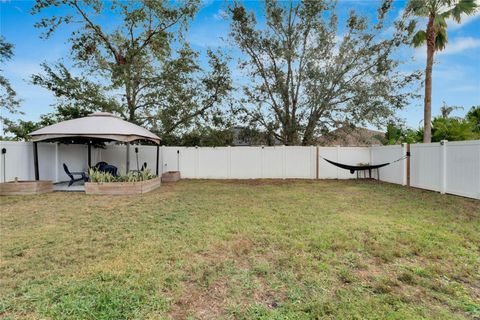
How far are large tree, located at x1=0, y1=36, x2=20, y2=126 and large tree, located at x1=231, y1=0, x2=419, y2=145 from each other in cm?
1009

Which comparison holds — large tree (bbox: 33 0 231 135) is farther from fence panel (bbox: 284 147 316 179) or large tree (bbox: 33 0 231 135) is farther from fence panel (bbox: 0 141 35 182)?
fence panel (bbox: 284 147 316 179)

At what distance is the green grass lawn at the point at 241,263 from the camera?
1.94 meters

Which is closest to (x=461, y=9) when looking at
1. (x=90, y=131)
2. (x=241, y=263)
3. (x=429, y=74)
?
(x=429, y=74)

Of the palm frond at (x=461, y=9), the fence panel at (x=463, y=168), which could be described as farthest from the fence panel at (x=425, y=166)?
the palm frond at (x=461, y=9)

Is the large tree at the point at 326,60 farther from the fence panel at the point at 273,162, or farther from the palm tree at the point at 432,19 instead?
the palm tree at the point at 432,19

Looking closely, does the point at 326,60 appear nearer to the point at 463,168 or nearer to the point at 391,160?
the point at 391,160

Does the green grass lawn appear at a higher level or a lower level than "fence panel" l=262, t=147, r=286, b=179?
lower

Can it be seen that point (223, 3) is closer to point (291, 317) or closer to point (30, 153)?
point (30, 153)

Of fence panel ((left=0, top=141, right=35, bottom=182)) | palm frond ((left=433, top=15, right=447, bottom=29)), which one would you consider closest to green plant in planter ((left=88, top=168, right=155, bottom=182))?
fence panel ((left=0, top=141, right=35, bottom=182))

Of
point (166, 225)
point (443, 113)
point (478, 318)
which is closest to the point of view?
point (478, 318)

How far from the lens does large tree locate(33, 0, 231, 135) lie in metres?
11.8

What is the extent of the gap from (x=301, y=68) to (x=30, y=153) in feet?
37.4

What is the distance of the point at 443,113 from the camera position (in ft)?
65.9

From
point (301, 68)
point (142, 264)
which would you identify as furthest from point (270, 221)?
point (301, 68)
